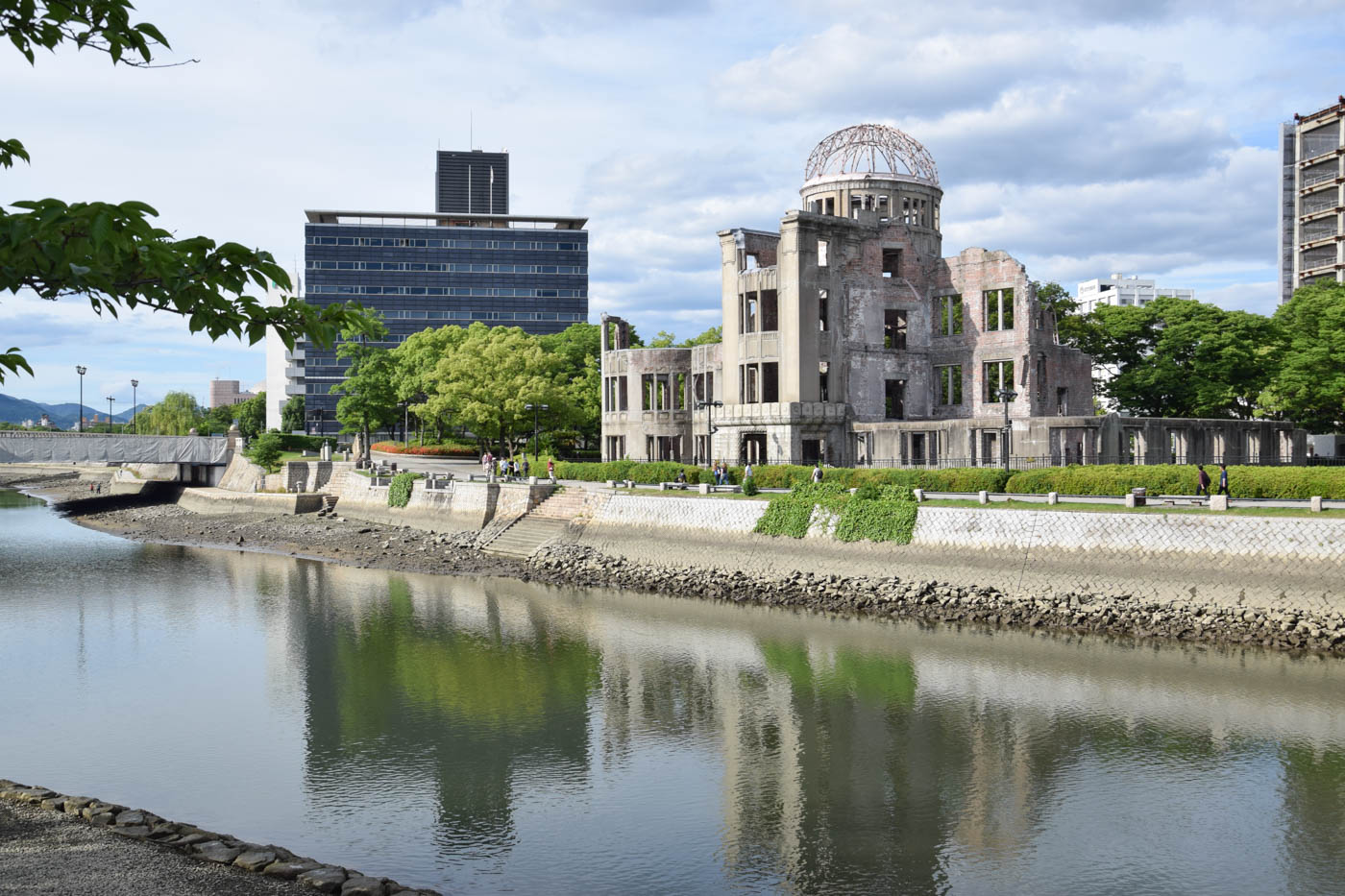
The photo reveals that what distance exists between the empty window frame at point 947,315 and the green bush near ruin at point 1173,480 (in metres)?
24.7

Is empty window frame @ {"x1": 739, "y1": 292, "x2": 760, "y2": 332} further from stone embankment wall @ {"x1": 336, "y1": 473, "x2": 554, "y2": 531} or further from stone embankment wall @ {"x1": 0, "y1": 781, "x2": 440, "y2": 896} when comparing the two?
stone embankment wall @ {"x1": 0, "y1": 781, "x2": 440, "y2": 896}

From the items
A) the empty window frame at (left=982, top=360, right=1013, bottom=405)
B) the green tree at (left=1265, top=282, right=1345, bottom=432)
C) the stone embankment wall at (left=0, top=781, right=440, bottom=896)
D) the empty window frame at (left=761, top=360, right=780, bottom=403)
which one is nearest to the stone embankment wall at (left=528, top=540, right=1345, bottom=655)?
the empty window frame at (left=761, top=360, right=780, bottom=403)

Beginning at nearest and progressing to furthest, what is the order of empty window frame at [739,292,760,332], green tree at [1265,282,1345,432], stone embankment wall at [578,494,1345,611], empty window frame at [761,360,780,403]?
stone embankment wall at [578,494,1345,611], green tree at [1265,282,1345,432], empty window frame at [761,360,780,403], empty window frame at [739,292,760,332]

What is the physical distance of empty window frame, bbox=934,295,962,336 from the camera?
69000 mm

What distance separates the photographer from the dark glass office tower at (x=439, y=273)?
15588cm

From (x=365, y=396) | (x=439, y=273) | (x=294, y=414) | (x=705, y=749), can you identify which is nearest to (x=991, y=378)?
(x=705, y=749)

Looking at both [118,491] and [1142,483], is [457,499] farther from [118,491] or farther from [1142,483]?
[118,491]

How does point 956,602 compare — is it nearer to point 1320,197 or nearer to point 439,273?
point 1320,197

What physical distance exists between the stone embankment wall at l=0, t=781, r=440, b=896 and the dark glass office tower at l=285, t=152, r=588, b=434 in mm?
141387

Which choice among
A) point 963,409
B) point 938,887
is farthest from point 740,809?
point 963,409

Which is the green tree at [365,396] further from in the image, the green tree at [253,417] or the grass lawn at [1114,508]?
the green tree at [253,417]

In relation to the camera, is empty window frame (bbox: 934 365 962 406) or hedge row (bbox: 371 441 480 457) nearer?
empty window frame (bbox: 934 365 962 406)

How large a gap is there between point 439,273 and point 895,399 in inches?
4101

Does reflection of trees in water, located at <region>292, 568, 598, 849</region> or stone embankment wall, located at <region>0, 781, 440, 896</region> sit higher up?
stone embankment wall, located at <region>0, 781, 440, 896</region>
